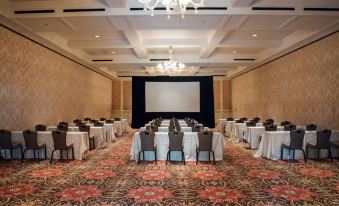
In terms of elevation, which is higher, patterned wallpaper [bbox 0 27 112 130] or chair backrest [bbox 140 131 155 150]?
patterned wallpaper [bbox 0 27 112 130]

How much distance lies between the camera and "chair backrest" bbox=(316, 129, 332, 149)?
6.77 metres

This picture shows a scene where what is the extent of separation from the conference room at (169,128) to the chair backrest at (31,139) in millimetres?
26

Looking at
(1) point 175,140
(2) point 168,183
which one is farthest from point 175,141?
(2) point 168,183

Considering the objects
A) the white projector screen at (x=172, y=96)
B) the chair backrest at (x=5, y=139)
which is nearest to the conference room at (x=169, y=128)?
the chair backrest at (x=5, y=139)

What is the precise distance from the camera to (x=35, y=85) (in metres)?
8.73

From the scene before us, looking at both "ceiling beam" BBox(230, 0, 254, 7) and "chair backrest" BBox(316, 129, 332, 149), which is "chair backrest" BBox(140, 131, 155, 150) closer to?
"ceiling beam" BBox(230, 0, 254, 7)

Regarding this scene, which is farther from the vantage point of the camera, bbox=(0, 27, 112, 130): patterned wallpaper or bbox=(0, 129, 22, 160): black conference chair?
bbox=(0, 27, 112, 130): patterned wallpaper

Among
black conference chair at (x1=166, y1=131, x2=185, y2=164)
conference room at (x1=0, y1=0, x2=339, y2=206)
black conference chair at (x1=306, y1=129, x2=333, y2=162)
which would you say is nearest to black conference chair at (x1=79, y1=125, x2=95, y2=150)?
conference room at (x1=0, y1=0, x2=339, y2=206)

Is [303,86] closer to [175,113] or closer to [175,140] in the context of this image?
[175,140]

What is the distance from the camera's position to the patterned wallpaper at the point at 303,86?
787 cm

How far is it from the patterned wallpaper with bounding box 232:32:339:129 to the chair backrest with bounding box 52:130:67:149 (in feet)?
25.4

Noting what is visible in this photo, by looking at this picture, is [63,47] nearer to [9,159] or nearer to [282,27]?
[9,159]

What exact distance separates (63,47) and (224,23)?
615 centimetres

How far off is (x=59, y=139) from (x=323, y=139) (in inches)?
271
